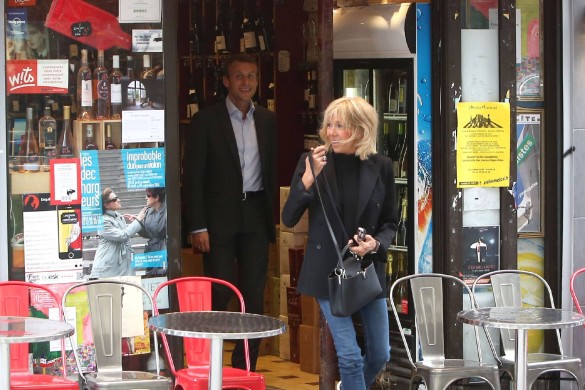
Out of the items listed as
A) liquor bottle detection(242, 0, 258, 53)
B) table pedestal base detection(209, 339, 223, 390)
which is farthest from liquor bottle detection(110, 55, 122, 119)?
liquor bottle detection(242, 0, 258, 53)

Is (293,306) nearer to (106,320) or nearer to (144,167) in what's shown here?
(144,167)

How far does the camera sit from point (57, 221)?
6688 millimetres

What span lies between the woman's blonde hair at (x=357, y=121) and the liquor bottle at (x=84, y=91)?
4.26ft

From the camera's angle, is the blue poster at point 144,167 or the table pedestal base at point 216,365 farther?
the blue poster at point 144,167

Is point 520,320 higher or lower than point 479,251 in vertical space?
lower

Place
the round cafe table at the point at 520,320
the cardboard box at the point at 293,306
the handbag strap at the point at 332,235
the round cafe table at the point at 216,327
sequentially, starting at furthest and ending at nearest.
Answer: the cardboard box at the point at 293,306 < the handbag strap at the point at 332,235 < the round cafe table at the point at 520,320 < the round cafe table at the point at 216,327

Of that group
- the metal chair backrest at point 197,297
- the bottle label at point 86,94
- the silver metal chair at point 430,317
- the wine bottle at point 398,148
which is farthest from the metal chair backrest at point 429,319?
the bottle label at point 86,94

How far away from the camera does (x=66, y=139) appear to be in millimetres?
6691

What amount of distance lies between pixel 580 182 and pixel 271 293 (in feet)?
8.50

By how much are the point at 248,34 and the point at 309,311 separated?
293 centimetres

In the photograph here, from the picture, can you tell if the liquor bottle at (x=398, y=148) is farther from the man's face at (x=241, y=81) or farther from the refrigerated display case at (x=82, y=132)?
the refrigerated display case at (x=82, y=132)

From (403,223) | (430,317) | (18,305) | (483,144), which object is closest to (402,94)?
(483,144)

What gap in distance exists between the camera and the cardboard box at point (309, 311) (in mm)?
8445

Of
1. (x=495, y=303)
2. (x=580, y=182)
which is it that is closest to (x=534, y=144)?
(x=580, y=182)
